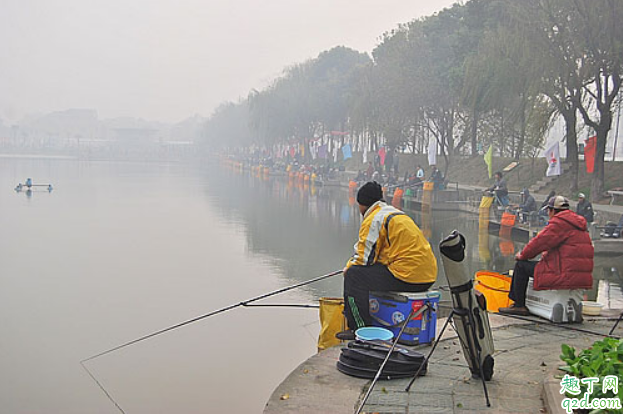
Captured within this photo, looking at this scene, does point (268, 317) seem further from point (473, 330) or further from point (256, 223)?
point (256, 223)

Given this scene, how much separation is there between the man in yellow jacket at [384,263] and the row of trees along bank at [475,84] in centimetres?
1503

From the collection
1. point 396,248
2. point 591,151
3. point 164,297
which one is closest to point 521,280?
point 396,248

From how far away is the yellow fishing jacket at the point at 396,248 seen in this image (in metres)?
5.11

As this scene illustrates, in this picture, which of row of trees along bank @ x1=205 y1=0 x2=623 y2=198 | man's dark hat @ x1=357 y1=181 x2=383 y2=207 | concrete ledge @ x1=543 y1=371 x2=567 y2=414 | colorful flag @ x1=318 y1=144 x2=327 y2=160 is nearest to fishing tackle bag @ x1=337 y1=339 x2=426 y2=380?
concrete ledge @ x1=543 y1=371 x2=567 y2=414

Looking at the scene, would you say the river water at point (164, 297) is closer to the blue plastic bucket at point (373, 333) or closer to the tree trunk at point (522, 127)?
the blue plastic bucket at point (373, 333)

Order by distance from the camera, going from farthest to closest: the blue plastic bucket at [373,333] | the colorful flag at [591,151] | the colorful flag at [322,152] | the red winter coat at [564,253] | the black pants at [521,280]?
the colorful flag at [322,152]
the colorful flag at [591,151]
the black pants at [521,280]
the red winter coat at [564,253]
the blue plastic bucket at [373,333]

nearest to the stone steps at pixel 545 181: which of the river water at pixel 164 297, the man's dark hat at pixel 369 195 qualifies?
the river water at pixel 164 297

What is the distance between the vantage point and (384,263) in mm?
5215

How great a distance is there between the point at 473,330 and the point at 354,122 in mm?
33879

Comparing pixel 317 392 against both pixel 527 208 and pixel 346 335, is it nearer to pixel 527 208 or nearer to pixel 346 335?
pixel 346 335

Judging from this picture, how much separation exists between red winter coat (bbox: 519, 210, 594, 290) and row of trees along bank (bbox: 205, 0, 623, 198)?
13855 mm

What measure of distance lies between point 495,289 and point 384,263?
6.42 feet

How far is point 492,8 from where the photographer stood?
92.6 ft

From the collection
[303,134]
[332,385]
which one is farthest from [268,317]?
[303,134]
